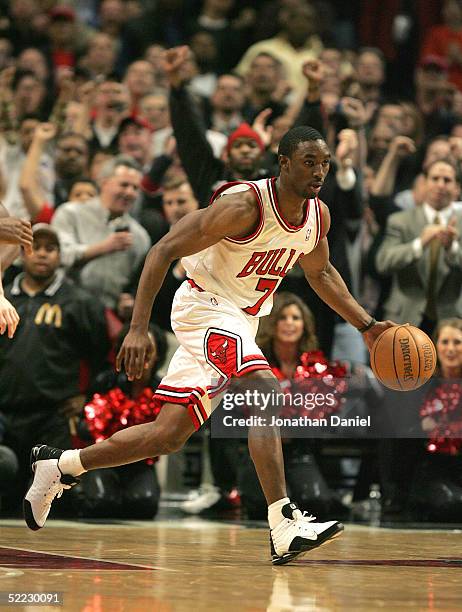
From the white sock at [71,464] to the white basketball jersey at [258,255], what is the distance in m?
1.04

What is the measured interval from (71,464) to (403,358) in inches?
68.4

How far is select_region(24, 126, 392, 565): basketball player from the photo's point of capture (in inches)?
236

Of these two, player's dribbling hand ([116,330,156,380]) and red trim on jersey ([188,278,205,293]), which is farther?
red trim on jersey ([188,278,205,293])

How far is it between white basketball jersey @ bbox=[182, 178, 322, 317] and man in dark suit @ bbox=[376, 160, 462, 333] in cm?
296

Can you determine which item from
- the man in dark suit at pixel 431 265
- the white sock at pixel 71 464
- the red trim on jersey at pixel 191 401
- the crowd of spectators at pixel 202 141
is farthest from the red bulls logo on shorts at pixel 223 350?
the man in dark suit at pixel 431 265

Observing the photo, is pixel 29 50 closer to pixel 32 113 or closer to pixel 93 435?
pixel 32 113

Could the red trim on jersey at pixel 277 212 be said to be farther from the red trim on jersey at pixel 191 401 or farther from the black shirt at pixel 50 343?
the black shirt at pixel 50 343

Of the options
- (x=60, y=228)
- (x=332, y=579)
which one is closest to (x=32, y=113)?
(x=60, y=228)

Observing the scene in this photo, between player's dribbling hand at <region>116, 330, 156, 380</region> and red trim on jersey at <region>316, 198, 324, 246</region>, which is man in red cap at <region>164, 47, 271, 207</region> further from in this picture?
player's dribbling hand at <region>116, 330, 156, 380</region>

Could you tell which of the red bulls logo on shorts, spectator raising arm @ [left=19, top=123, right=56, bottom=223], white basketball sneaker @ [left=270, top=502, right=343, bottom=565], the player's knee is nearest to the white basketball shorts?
the red bulls logo on shorts

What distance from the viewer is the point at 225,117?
448 inches

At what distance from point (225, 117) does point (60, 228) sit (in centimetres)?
246

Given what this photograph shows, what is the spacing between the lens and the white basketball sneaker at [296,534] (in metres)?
5.92

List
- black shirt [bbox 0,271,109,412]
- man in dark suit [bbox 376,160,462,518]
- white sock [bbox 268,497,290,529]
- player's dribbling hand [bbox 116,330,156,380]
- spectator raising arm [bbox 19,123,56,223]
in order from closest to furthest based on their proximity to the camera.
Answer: player's dribbling hand [bbox 116,330,156,380] < white sock [bbox 268,497,290,529] < black shirt [bbox 0,271,109,412] < man in dark suit [bbox 376,160,462,518] < spectator raising arm [bbox 19,123,56,223]
